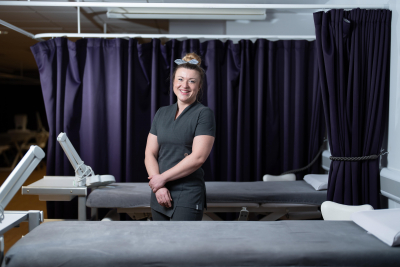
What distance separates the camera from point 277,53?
8.84 ft

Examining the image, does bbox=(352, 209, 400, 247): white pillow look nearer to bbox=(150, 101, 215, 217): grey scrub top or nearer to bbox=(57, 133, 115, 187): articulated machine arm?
bbox=(150, 101, 215, 217): grey scrub top

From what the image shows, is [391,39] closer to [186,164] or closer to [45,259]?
[186,164]

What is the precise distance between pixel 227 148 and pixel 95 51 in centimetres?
133

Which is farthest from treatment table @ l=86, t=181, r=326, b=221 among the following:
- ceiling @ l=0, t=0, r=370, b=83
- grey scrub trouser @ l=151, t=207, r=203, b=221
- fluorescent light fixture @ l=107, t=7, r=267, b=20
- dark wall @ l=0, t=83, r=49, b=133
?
dark wall @ l=0, t=83, r=49, b=133

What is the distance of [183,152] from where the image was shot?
145cm

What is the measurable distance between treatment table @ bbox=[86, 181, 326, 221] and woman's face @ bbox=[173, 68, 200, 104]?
83cm

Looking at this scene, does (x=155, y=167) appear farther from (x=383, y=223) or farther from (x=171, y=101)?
(x=171, y=101)

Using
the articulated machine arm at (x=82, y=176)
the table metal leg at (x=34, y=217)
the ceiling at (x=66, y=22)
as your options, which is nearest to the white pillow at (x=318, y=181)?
the articulated machine arm at (x=82, y=176)

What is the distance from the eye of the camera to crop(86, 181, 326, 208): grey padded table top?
2.04 meters

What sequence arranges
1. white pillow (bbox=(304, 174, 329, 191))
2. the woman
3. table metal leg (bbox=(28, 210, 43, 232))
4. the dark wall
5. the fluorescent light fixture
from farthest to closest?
the dark wall < the fluorescent light fixture < white pillow (bbox=(304, 174, 329, 191)) < the woman < table metal leg (bbox=(28, 210, 43, 232))

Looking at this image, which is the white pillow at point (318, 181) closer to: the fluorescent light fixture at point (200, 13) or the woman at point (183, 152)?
the woman at point (183, 152)

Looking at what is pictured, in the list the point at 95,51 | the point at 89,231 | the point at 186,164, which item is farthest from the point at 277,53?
the point at 89,231

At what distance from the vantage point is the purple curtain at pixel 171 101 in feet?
8.55

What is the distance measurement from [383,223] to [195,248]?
0.67 metres
